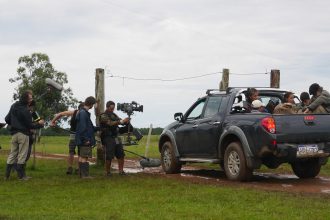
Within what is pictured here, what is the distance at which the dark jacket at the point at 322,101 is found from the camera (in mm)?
13148

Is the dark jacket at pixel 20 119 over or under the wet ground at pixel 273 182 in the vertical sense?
over

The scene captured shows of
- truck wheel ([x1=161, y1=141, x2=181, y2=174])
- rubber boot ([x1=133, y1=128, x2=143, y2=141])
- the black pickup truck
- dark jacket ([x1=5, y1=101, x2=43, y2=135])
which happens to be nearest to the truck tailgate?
the black pickup truck

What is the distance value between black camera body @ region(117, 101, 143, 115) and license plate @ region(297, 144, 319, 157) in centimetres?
438

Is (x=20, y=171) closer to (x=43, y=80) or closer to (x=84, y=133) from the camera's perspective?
(x=84, y=133)

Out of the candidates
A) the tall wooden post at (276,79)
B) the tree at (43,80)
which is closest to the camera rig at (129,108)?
the tall wooden post at (276,79)

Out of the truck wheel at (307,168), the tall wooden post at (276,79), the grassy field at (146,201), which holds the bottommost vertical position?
the grassy field at (146,201)

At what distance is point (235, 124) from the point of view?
455 inches

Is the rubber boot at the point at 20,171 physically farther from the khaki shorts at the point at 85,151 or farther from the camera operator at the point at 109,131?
the camera operator at the point at 109,131

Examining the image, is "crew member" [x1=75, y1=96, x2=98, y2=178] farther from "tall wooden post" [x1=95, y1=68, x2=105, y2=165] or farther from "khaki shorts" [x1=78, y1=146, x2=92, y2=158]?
"tall wooden post" [x1=95, y1=68, x2=105, y2=165]

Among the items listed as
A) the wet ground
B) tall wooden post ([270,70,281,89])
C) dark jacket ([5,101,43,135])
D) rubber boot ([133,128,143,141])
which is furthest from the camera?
tall wooden post ([270,70,281,89])

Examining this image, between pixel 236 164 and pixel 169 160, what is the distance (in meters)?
2.84

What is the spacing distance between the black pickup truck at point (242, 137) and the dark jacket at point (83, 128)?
218 centimetres

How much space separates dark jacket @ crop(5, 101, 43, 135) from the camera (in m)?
12.3

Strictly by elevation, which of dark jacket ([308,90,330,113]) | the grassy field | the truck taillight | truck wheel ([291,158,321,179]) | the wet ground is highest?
dark jacket ([308,90,330,113])
